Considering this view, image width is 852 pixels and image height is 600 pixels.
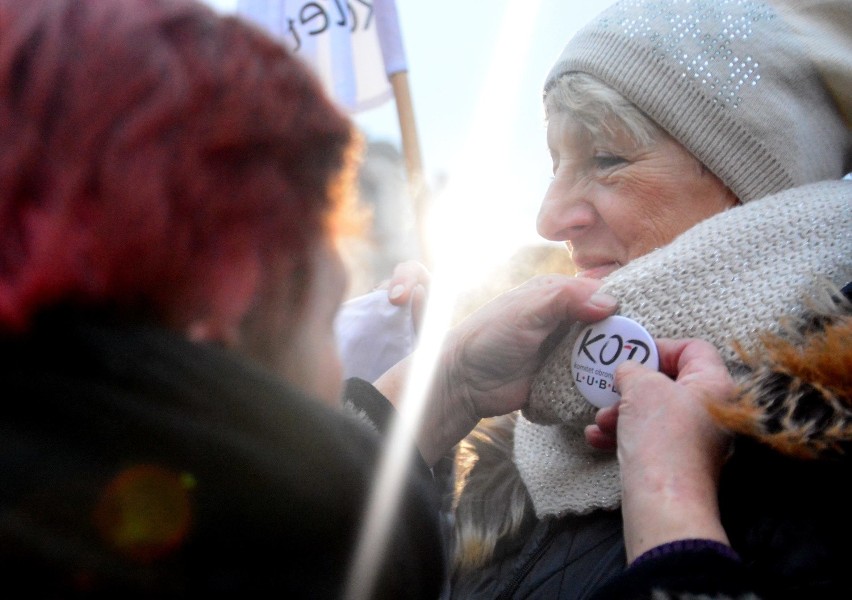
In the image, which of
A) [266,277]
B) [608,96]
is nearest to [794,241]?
[608,96]

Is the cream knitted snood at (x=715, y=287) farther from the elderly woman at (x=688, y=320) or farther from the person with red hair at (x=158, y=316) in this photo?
the person with red hair at (x=158, y=316)

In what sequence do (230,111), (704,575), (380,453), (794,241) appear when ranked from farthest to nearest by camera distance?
(794,241)
(704,575)
(380,453)
(230,111)

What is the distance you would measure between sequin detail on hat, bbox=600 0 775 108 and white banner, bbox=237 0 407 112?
1.89m

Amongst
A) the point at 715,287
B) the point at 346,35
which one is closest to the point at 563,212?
the point at 715,287

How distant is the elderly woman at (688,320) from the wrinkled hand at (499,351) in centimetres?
5

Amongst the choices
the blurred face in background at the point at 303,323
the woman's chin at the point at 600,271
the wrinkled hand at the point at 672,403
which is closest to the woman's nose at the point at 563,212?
the woman's chin at the point at 600,271

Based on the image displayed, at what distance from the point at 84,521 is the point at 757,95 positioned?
1554mm

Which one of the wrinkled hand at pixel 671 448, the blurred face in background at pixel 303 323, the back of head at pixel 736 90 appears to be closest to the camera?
the blurred face in background at pixel 303 323

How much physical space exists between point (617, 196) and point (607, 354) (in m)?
0.56

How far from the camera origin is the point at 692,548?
1.06 metres

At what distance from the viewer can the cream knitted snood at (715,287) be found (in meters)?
1.38

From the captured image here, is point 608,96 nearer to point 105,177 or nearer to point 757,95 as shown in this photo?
point 757,95

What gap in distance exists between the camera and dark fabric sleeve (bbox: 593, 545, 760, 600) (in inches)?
39.7

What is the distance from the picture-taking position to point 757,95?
5.60 ft
